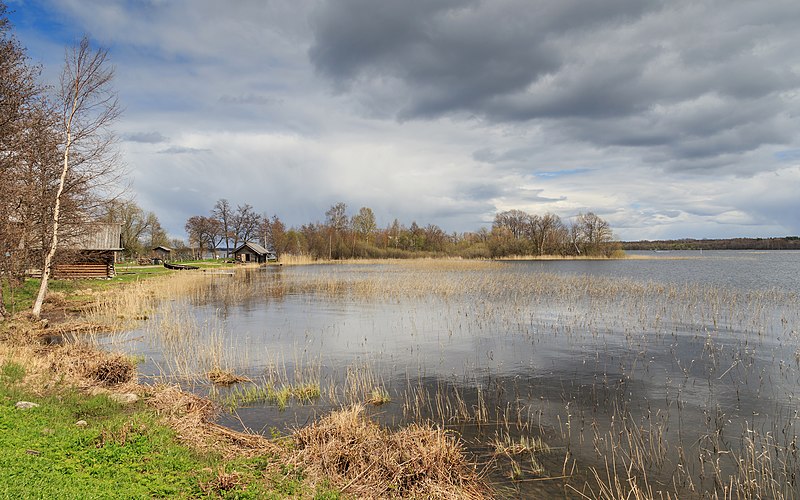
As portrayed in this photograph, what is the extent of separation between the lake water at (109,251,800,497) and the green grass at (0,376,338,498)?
8.23 ft

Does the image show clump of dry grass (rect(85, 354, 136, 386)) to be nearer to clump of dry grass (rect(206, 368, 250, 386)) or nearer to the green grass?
clump of dry grass (rect(206, 368, 250, 386))

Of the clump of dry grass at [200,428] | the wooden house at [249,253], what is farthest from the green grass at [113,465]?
the wooden house at [249,253]

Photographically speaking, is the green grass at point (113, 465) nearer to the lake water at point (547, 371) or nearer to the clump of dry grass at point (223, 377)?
the lake water at point (547, 371)

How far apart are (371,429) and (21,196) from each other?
1650 centimetres

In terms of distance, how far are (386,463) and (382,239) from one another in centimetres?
11335

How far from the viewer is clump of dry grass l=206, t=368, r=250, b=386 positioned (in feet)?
41.0

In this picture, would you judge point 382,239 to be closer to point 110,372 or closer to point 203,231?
point 203,231

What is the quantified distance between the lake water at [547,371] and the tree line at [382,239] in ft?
239

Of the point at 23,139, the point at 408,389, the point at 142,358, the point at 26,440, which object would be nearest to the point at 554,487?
the point at 408,389

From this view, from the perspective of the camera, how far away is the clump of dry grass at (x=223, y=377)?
12.5 meters

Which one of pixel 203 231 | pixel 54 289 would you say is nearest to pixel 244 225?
pixel 203 231

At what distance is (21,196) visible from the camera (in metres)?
16.7

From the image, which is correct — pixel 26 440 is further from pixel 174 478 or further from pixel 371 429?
pixel 371 429

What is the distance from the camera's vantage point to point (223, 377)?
1259cm
